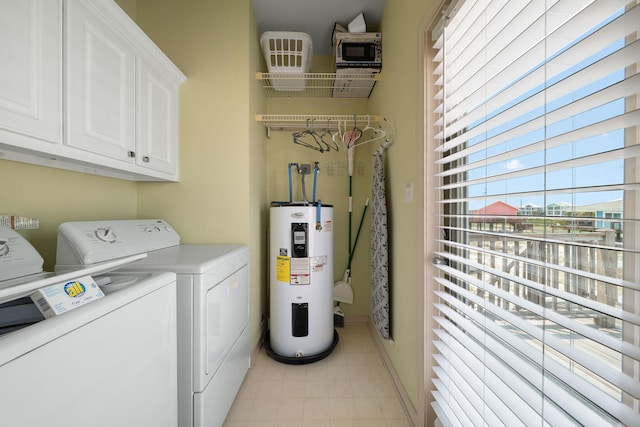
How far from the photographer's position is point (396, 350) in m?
1.66

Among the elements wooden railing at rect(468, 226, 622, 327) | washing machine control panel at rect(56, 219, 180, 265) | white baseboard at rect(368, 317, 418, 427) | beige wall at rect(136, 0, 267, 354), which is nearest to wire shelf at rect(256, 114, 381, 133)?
beige wall at rect(136, 0, 267, 354)

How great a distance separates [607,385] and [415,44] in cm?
155

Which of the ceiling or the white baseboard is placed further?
the ceiling

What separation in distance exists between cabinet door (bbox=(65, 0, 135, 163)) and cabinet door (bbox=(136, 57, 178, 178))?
0.06m

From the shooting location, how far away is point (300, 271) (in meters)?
1.88

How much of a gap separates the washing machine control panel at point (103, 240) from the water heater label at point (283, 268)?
80 cm

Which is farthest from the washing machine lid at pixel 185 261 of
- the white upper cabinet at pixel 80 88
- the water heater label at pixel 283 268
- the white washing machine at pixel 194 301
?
the white upper cabinet at pixel 80 88

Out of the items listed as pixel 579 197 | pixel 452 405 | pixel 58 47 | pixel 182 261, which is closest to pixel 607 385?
pixel 579 197

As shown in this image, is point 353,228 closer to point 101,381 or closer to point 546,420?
point 546,420

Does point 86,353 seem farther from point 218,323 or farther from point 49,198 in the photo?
point 49,198

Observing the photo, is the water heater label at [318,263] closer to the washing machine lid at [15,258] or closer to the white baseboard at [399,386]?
the white baseboard at [399,386]

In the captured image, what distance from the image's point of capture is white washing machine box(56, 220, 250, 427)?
109 centimetres

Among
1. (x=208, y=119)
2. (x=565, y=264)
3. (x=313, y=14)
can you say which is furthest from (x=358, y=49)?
(x=565, y=264)

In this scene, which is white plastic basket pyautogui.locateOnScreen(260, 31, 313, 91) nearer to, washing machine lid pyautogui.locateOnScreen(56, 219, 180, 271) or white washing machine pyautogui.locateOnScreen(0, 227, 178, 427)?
washing machine lid pyautogui.locateOnScreen(56, 219, 180, 271)
